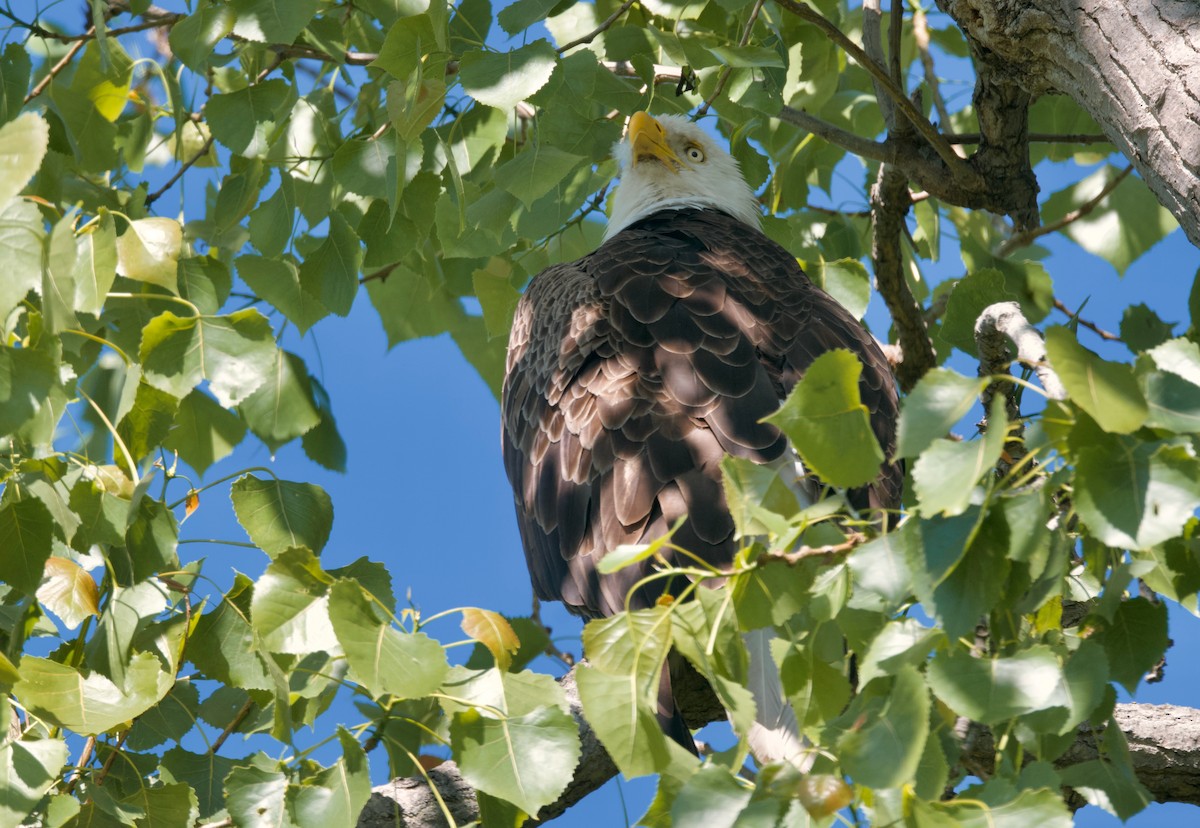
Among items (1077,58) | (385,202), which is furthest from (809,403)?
(385,202)

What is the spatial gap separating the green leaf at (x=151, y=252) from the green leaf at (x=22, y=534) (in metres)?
0.38

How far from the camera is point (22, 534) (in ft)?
5.85

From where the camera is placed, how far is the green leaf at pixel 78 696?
1799mm

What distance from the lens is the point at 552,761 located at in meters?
1.64

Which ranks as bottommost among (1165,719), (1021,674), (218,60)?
(1165,719)

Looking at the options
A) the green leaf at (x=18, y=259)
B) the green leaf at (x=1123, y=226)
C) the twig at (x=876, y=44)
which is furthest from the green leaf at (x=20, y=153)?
the green leaf at (x=1123, y=226)

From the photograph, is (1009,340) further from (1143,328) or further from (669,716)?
(669,716)

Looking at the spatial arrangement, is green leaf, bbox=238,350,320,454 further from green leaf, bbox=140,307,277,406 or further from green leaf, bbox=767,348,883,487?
green leaf, bbox=767,348,883,487

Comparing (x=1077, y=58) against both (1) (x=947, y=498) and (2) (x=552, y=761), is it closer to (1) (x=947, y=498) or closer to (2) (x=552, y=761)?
(1) (x=947, y=498)

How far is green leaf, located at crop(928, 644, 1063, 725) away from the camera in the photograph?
4.41 feet

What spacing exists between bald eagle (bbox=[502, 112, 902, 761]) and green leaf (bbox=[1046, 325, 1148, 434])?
53.9 inches

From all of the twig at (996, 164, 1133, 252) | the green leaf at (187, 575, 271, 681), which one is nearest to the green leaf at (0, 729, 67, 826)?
the green leaf at (187, 575, 271, 681)

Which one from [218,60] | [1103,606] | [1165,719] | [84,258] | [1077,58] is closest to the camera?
[1103,606]

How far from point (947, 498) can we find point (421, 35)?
1.59m
